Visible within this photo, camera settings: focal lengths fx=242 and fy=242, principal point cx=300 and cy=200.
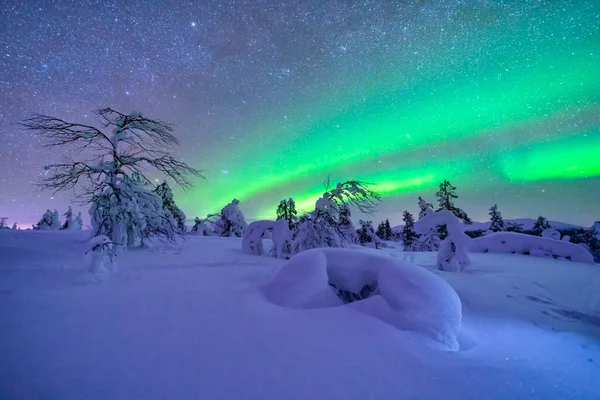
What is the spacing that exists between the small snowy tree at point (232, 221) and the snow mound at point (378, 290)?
20.9 meters

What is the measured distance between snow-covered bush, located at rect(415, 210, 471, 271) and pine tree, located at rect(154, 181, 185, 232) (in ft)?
63.0

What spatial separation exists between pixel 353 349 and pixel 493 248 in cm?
1492

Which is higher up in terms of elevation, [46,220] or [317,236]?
[46,220]

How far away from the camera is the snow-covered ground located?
6.91ft

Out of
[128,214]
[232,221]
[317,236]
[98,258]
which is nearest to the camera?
[98,258]

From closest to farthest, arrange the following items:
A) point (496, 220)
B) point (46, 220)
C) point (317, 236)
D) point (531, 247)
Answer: point (317, 236)
point (531, 247)
point (496, 220)
point (46, 220)

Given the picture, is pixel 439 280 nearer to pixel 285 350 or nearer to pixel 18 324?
pixel 285 350

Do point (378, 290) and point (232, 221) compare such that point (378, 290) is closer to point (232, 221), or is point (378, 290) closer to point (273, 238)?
point (273, 238)

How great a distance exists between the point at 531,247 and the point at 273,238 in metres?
13.2

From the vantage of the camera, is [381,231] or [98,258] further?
[381,231]

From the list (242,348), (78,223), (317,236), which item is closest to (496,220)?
(317,236)

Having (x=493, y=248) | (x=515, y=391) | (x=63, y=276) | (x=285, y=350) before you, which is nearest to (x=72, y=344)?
(x=285, y=350)

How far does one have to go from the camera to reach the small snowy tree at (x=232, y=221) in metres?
24.5

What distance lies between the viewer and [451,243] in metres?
9.90
